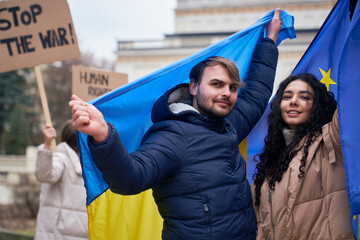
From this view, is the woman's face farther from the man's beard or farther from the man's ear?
the man's ear

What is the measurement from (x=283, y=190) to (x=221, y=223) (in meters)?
0.51

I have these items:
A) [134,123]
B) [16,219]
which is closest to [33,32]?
[134,123]

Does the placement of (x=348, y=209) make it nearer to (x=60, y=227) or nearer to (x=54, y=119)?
(x=60, y=227)

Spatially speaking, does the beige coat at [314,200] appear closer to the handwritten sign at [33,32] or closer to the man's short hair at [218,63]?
the man's short hair at [218,63]

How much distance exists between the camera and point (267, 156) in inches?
119

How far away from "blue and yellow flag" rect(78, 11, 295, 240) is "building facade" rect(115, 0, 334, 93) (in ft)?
68.4

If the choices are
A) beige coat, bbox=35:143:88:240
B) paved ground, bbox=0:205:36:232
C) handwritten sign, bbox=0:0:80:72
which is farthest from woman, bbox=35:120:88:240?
paved ground, bbox=0:205:36:232

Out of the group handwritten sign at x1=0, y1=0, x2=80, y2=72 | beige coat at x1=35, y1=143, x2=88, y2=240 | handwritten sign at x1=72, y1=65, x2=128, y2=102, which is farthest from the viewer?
handwritten sign at x1=72, y1=65, x2=128, y2=102

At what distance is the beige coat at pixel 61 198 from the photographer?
3.98m

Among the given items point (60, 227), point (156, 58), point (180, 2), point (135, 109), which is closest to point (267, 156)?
point (135, 109)

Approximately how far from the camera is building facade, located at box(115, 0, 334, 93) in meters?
25.0

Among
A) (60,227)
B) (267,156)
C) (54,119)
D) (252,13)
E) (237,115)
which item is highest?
Answer: (252,13)

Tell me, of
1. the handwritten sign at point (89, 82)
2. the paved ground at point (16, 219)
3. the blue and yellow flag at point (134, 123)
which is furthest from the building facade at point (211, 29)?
the blue and yellow flag at point (134, 123)

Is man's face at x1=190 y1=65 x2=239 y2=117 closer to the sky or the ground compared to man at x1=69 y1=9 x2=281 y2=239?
closer to the sky
